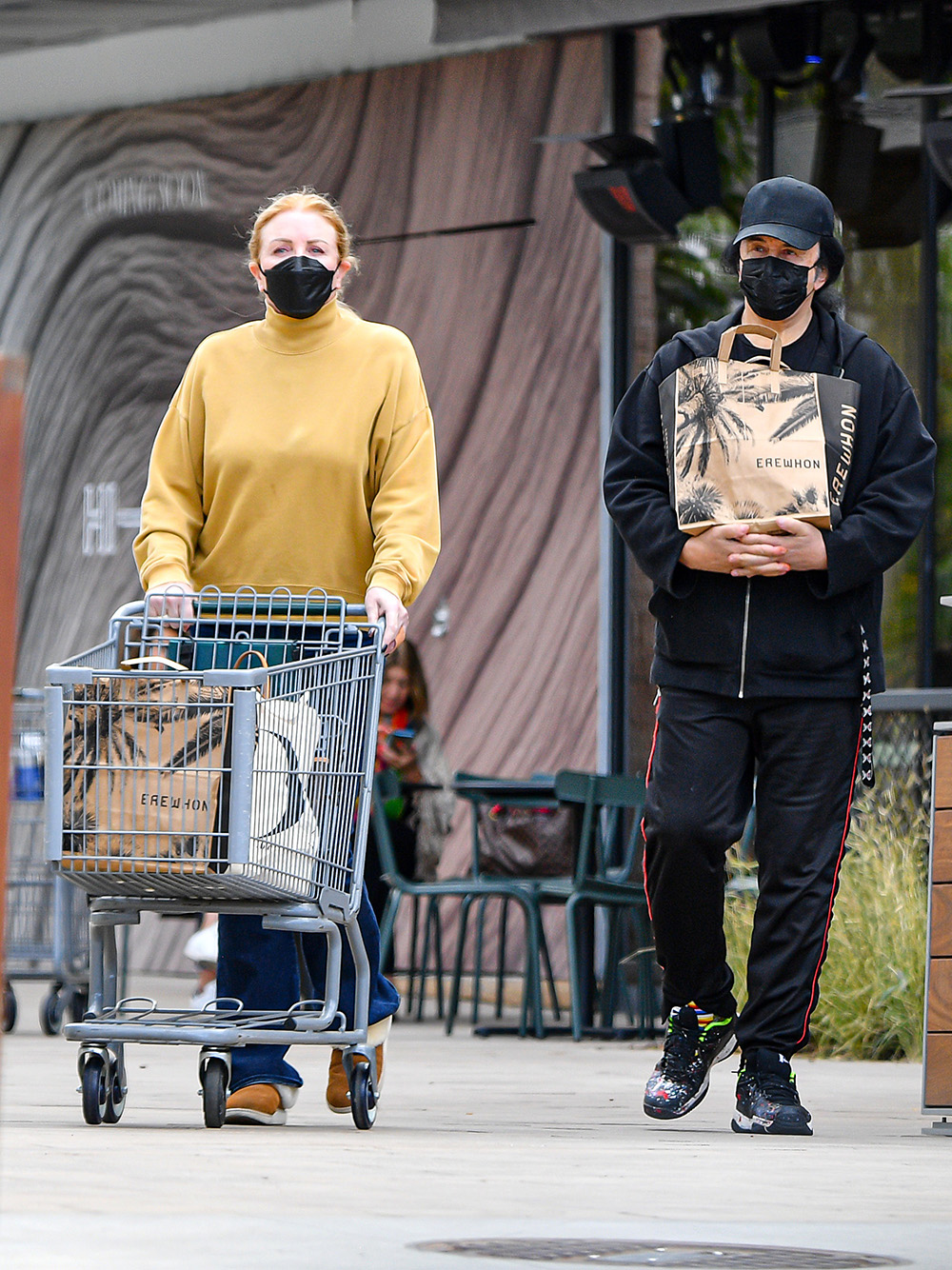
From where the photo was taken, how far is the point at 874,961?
Result: 853cm

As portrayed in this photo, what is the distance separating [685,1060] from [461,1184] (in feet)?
5.14

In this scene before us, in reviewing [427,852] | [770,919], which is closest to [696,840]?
[770,919]

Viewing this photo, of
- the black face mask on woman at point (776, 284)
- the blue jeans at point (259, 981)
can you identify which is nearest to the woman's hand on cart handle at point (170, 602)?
the blue jeans at point (259, 981)

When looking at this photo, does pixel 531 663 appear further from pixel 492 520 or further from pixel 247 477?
pixel 247 477

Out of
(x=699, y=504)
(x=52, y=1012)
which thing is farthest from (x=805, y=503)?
(x=52, y=1012)

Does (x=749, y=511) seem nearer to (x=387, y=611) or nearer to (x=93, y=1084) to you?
(x=387, y=611)

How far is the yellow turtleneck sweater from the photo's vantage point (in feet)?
18.5

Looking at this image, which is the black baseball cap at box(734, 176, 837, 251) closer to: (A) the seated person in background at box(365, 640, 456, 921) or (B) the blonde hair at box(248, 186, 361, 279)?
(B) the blonde hair at box(248, 186, 361, 279)

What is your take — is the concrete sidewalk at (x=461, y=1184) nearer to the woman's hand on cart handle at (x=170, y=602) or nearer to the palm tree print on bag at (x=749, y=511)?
the woman's hand on cart handle at (x=170, y=602)

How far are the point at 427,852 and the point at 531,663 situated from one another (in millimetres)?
2120

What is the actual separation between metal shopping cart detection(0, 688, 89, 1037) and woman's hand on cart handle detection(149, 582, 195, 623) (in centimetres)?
390

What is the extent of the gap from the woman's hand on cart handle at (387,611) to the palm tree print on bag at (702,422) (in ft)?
2.44

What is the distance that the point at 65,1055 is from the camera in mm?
8484

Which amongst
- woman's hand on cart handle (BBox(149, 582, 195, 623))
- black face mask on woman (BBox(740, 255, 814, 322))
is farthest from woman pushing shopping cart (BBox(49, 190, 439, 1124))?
black face mask on woman (BBox(740, 255, 814, 322))
